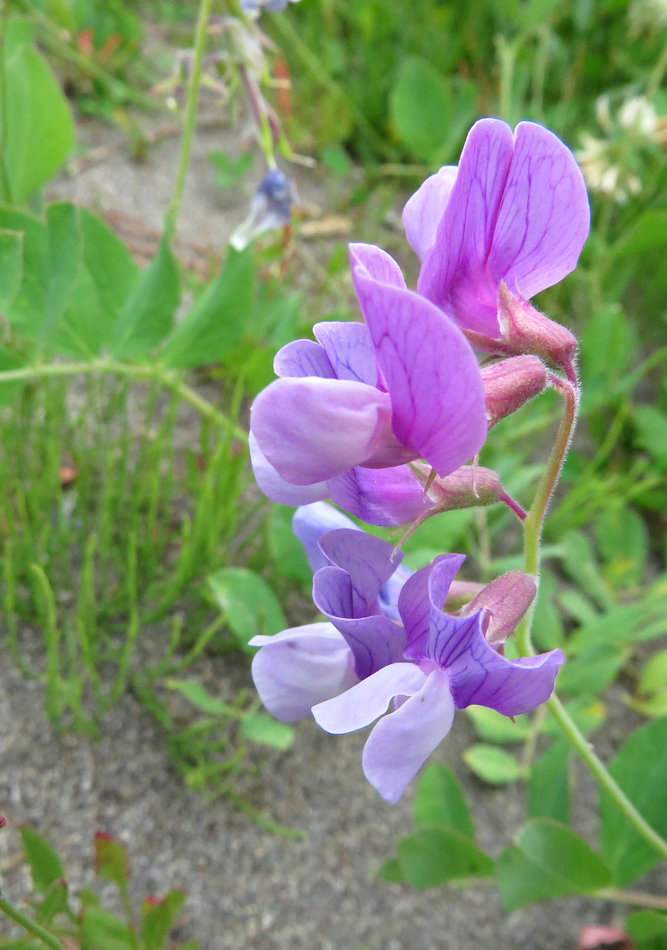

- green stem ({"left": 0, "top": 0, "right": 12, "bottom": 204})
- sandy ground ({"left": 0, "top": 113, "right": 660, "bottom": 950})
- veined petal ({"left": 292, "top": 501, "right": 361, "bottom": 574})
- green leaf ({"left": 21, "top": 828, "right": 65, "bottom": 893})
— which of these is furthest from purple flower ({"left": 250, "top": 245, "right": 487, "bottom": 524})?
green stem ({"left": 0, "top": 0, "right": 12, "bottom": 204})

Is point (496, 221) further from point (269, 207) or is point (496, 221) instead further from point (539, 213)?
point (269, 207)

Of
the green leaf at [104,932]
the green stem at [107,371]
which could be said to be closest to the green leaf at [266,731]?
the green leaf at [104,932]

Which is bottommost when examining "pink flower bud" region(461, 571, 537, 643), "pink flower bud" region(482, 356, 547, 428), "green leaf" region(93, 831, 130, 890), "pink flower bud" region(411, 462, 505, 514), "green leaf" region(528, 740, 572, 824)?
"green leaf" region(528, 740, 572, 824)

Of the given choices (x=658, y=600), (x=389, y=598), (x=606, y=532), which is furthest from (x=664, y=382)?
(x=389, y=598)

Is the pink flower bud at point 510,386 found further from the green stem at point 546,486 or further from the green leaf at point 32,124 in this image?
the green leaf at point 32,124

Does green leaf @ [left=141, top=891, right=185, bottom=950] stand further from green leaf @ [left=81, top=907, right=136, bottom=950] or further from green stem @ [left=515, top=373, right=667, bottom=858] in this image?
green stem @ [left=515, top=373, right=667, bottom=858]

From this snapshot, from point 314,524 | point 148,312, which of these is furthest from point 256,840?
point 148,312

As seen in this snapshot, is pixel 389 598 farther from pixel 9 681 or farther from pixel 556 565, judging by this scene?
pixel 556 565
